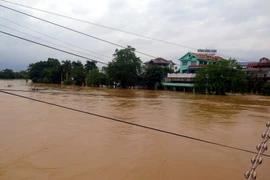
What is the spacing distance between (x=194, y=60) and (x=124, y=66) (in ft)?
34.7

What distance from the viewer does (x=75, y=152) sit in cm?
528

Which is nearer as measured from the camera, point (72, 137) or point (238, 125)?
point (72, 137)

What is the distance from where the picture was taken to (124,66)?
114 feet

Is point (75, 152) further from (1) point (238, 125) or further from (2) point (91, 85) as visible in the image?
(2) point (91, 85)

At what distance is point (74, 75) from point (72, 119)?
3849 cm

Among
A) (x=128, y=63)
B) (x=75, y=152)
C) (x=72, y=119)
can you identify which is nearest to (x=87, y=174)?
(x=75, y=152)

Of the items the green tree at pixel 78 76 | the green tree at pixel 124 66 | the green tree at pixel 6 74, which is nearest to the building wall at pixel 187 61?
the green tree at pixel 124 66

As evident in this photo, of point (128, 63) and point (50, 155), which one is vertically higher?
point (128, 63)

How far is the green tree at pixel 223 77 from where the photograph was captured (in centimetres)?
2648

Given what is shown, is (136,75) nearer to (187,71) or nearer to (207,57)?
(187,71)

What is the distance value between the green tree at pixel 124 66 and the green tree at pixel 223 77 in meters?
11.1

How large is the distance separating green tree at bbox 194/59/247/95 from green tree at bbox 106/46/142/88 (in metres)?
11.1

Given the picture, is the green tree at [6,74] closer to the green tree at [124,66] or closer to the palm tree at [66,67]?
the palm tree at [66,67]

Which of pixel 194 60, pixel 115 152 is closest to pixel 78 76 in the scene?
pixel 194 60
